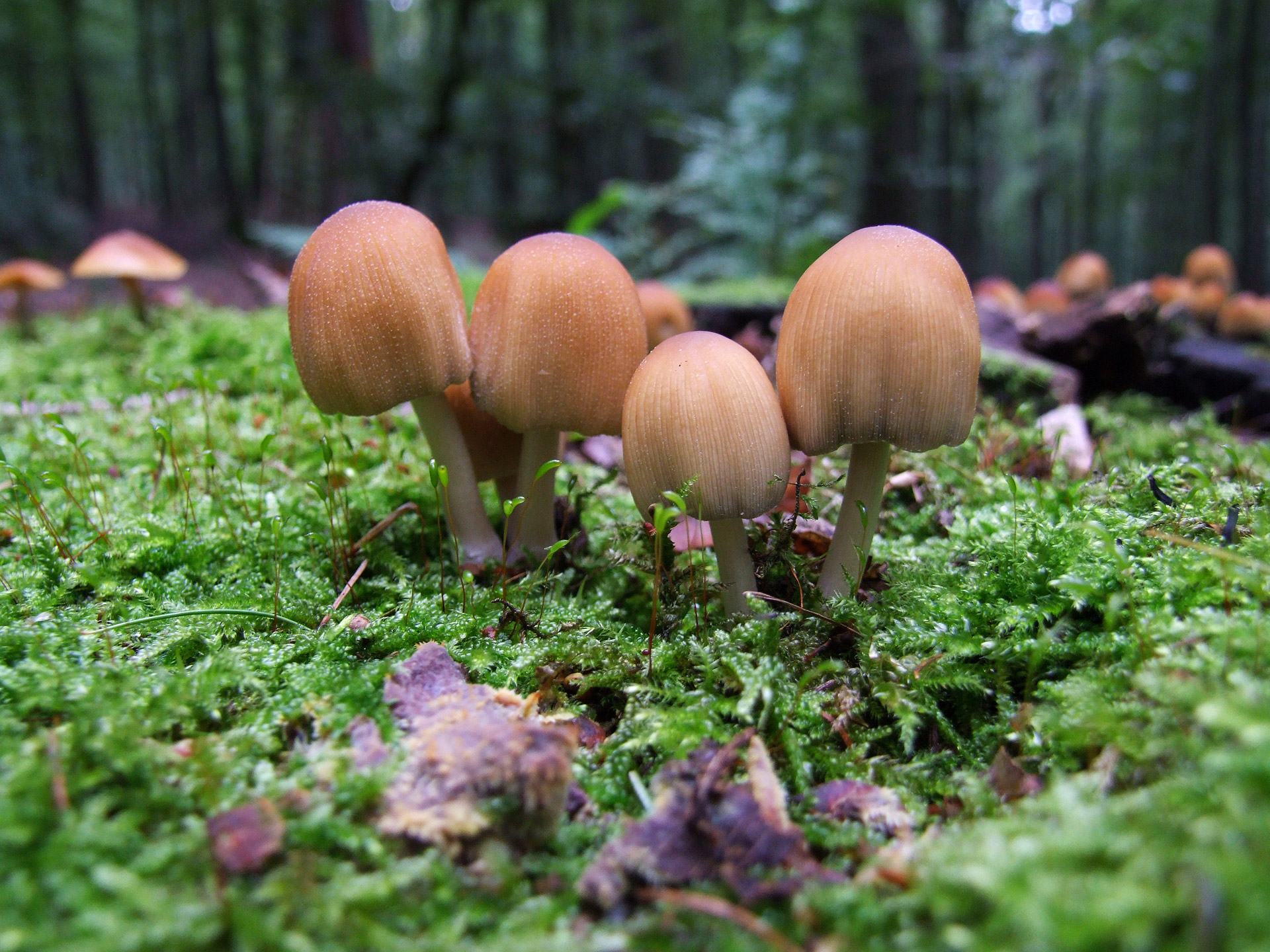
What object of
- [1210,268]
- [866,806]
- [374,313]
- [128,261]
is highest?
[128,261]

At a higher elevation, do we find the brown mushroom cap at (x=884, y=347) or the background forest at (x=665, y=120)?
the background forest at (x=665, y=120)

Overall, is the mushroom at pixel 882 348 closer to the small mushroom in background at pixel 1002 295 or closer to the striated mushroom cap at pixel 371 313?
the striated mushroom cap at pixel 371 313

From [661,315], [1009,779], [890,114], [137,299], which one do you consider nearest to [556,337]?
[1009,779]

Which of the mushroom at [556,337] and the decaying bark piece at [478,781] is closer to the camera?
the decaying bark piece at [478,781]

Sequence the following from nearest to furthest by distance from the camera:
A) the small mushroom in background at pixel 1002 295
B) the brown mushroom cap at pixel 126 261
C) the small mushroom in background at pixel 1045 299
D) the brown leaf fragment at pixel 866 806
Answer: the brown leaf fragment at pixel 866 806 → the brown mushroom cap at pixel 126 261 → the small mushroom in background at pixel 1045 299 → the small mushroom in background at pixel 1002 295

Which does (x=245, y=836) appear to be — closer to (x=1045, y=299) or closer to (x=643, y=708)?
(x=643, y=708)

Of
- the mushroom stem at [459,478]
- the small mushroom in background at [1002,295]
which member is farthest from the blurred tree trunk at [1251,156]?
the mushroom stem at [459,478]

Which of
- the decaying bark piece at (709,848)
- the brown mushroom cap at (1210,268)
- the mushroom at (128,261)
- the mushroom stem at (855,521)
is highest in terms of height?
the mushroom at (128,261)

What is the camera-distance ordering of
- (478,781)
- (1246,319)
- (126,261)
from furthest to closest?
(1246,319) < (126,261) < (478,781)
